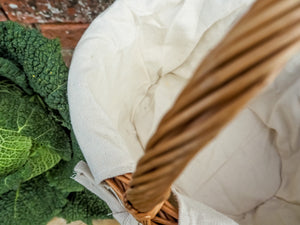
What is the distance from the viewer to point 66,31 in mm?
646

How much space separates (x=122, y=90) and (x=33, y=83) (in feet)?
0.52

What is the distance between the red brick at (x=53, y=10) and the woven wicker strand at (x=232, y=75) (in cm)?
49

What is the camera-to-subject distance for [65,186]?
57cm

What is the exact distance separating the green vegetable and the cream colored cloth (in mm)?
113

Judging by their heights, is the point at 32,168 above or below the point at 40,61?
below

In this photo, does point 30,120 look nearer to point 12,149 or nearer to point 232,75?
point 12,149

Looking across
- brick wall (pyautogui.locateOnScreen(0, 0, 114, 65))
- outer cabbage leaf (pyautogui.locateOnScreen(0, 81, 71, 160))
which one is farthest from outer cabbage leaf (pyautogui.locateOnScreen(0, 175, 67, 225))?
brick wall (pyautogui.locateOnScreen(0, 0, 114, 65))

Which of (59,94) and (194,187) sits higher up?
(59,94)

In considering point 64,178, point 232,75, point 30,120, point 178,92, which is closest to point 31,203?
point 64,178

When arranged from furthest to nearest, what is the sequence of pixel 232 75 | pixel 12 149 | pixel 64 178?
pixel 64 178
pixel 12 149
pixel 232 75

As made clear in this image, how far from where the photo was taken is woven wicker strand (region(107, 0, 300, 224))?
0.14 meters

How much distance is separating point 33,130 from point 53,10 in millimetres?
260

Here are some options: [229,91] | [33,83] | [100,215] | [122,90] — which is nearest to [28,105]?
[33,83]

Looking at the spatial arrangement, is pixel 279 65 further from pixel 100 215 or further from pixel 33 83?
pixel 100 215
